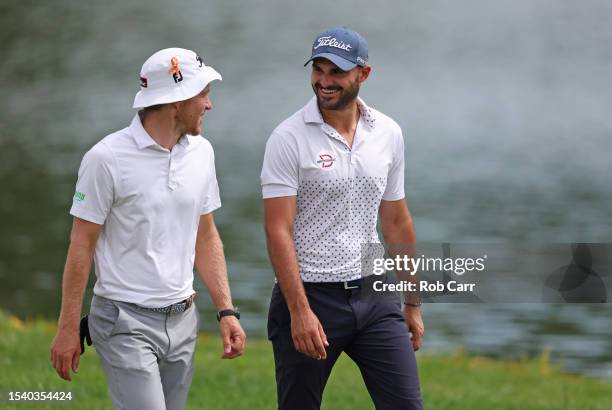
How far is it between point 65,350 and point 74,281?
28 cm

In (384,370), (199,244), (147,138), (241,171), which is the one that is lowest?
(384,370)

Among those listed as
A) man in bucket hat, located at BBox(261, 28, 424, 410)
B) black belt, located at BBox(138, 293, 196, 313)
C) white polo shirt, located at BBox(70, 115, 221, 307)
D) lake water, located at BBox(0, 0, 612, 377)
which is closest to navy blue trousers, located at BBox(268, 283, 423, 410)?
man in bucket hat, located at BBox(261, 28, 424, 410)

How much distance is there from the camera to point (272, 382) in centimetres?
1010

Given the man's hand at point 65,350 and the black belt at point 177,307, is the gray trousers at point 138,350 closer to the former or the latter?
the black belt at point 177,307

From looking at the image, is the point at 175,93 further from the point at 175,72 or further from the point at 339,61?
the point at 339,61

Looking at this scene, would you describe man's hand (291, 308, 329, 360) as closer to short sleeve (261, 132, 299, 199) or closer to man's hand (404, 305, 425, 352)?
short sleeve (261, 132, 299, 199)

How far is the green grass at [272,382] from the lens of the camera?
945cm

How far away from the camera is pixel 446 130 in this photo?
77.8 feet

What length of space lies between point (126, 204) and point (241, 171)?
46.4 ft

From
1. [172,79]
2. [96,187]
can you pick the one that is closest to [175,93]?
[172,79]

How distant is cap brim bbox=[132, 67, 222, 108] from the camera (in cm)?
592

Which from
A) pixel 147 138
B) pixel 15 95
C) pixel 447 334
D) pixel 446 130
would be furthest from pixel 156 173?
pixel 15 95

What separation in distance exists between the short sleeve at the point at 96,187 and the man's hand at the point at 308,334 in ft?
3.30

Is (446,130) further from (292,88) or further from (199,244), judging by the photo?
(199,244)
